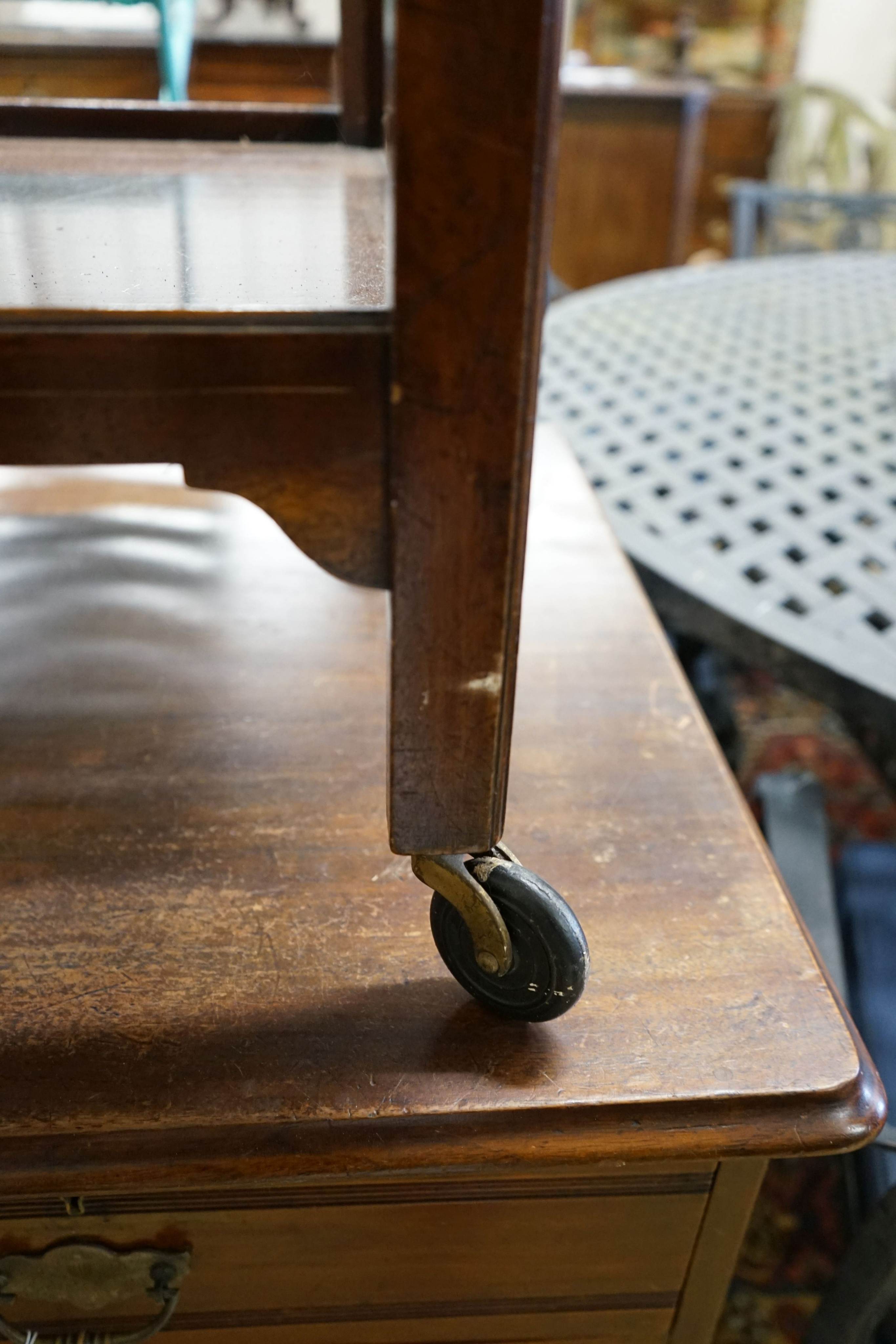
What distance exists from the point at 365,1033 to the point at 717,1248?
18 cm

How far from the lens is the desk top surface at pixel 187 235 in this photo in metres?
0.28

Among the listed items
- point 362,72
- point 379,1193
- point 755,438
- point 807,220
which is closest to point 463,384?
point 379,1193

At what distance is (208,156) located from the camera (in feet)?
1.93

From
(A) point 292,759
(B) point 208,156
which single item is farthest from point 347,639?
(B) point 208,156

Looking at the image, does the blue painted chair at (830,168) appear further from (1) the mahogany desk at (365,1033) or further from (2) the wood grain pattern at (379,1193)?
(2) the wood grain pattern at (379,1193)

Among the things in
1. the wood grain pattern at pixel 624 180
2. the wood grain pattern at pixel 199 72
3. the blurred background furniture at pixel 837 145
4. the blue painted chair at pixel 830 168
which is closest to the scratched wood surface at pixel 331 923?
the wood grain pattern at pixel 199 72

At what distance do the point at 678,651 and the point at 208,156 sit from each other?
29.0 inches

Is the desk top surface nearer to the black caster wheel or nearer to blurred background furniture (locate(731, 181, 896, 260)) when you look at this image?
the black caster wheel

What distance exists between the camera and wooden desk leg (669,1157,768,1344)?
39cm

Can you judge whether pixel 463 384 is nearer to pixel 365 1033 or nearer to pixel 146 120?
pixel 365 1033

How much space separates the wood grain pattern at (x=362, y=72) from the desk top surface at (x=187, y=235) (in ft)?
0.36

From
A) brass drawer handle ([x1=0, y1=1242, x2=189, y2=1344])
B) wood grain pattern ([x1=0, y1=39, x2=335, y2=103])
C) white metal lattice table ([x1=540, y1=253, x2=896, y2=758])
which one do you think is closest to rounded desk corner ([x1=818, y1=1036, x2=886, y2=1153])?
brass drawer handle ([x1=0, y1=1242, x2=189, y2=1344])

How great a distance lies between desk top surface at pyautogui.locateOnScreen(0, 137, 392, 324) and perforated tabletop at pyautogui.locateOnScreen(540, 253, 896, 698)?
41cm

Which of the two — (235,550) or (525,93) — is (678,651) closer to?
(235,550)
